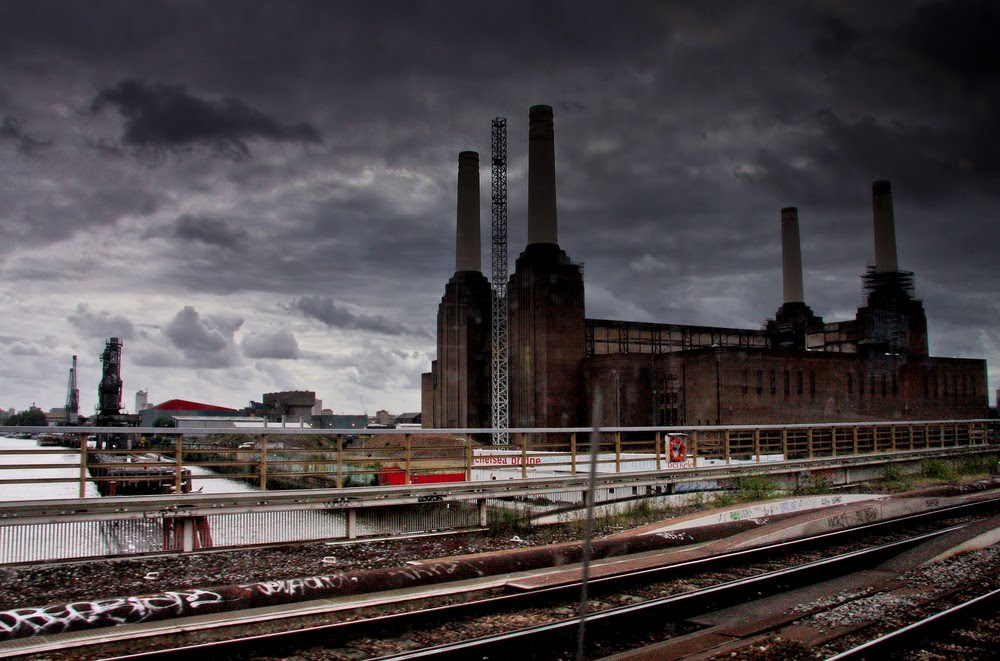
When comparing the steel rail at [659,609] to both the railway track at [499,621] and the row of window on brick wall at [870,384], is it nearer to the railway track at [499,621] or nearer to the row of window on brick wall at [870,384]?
the railway track at [499,621]

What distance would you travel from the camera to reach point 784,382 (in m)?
59.4

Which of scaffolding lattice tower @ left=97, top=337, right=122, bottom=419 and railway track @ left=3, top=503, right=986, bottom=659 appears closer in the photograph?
railway track @ left=3, top=503, right=986, bottom=659

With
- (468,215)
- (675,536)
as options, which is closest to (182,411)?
(468,215)

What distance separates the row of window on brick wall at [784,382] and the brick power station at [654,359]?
0.37 feet

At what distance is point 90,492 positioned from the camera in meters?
59.2

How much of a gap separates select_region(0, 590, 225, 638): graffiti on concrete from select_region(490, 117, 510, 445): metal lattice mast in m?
57.2

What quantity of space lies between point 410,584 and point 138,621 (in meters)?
2.91

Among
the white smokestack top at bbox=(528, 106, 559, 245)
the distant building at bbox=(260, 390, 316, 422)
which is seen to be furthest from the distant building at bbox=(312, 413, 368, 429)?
the white smokestack top at bbox=(528, 106, 559, 245)

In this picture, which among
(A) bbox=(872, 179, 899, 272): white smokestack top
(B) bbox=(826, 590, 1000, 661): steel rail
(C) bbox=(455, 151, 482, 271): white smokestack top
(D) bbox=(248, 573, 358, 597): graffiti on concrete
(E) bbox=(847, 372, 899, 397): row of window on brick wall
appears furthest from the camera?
(A) bbox=(872, 179, 899, 272): white smokestack top

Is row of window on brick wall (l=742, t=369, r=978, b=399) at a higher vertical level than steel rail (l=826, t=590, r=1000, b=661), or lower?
higher

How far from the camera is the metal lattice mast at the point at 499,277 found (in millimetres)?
66000

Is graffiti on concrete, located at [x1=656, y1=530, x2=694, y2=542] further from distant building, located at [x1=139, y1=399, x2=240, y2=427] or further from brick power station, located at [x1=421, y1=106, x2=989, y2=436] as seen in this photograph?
distant building, located at [x1=139, y1=399, x2=240, y2=427]

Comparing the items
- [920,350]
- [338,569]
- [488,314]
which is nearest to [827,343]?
[920,350]

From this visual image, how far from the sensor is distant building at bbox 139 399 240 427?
128125 mm
